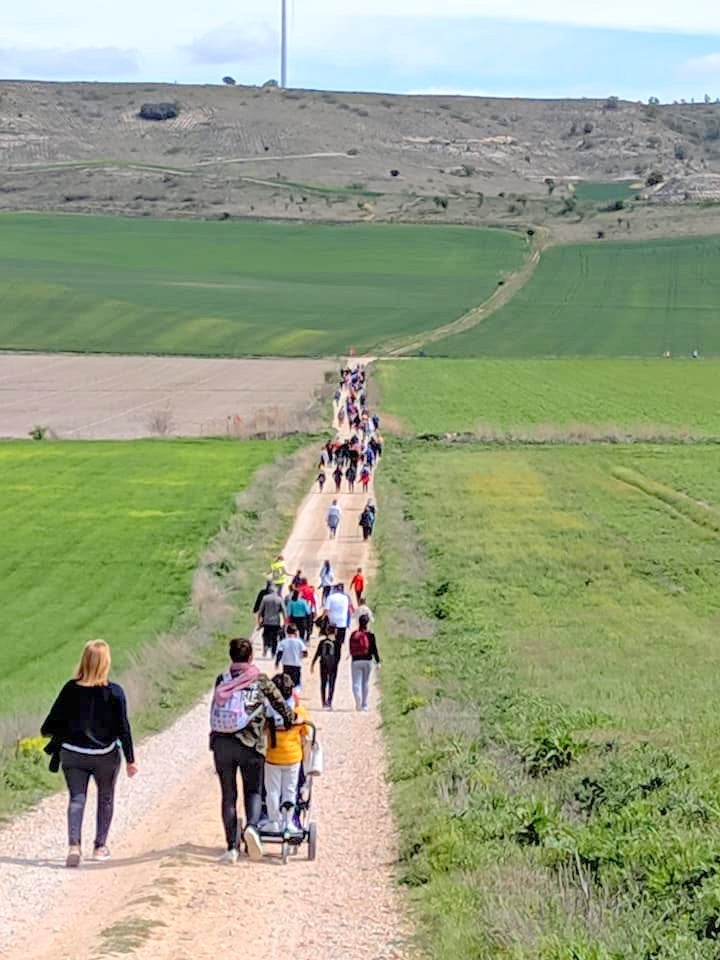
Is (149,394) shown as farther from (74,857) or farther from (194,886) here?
(194,886)

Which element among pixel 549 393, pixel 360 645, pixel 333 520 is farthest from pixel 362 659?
pixel 549 393

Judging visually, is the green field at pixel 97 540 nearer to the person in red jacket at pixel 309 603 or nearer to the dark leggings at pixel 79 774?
the person in red jacket at pixel 309 603

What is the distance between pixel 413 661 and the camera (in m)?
27.8

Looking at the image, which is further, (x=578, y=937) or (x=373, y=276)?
(x=373, y=276)

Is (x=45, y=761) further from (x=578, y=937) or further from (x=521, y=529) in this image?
(x=521, y=529)

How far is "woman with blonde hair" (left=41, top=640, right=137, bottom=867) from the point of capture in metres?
13.0

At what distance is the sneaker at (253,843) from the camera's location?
44.0 feet

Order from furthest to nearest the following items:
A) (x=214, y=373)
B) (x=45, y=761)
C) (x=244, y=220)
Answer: (x=244, y=220) → (x=214, y=373) → (x=45, y=761)

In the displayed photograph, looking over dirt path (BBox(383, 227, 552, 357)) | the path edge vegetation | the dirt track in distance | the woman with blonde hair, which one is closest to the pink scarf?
the woman with blonde hair

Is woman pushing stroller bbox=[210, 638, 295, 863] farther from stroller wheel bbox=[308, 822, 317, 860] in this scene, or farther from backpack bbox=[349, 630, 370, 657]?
backpack bbox=[349, 630, 370, 657]

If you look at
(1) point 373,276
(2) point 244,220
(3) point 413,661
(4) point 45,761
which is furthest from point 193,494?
(2) point 244,220

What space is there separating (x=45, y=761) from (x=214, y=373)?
7828 centimetres

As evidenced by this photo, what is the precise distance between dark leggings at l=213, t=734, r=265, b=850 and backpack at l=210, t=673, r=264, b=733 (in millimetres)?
81

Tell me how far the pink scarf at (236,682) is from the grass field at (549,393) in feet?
193
